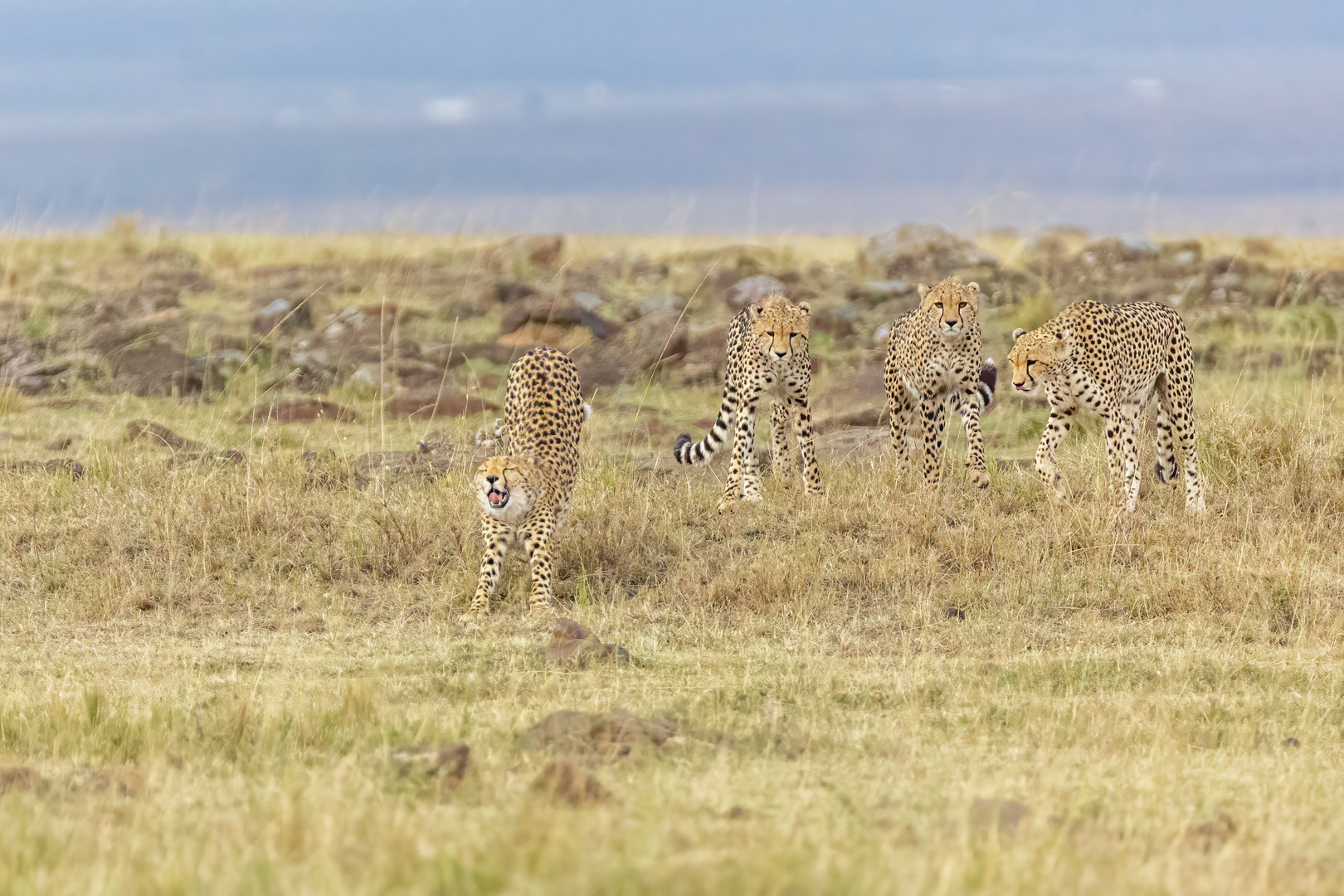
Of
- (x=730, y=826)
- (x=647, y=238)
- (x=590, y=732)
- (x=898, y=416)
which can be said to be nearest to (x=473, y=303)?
(x=647, y=238)

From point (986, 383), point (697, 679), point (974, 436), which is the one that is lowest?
point (697, 679)

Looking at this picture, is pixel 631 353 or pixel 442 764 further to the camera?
pixel 631 353

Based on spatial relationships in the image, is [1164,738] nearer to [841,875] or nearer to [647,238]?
[841,875]

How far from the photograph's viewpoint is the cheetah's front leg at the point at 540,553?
6.83 meters

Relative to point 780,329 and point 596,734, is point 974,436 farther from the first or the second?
point 596,734

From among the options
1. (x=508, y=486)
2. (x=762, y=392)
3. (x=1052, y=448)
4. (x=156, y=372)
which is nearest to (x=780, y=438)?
(x=762, y=392)

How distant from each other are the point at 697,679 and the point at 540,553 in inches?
58.9

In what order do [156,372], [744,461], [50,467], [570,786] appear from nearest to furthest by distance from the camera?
[570,786], [744,461], [50,467], [156,372]

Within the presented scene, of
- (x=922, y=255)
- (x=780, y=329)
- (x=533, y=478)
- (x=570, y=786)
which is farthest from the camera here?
(x=922, y=255)

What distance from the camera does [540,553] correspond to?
6.91 m

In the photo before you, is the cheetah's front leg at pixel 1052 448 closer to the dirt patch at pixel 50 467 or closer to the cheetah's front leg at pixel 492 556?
the cheetah's front leg at pixel 492 556

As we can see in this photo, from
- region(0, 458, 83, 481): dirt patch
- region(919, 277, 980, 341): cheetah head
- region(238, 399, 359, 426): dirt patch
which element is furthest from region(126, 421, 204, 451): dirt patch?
region(919, 277, 980, 341): cheetah head

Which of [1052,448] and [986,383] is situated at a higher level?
[986,383]

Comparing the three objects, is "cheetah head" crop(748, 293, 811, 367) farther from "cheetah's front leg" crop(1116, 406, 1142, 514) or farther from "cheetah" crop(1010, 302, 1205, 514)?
"cheetah's front leg" crop(1116, 406, 1142, 514)
